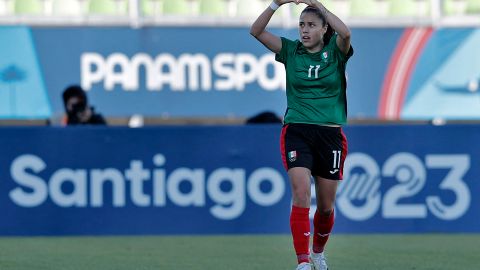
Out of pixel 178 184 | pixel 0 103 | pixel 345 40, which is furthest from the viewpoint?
pixel 0 103

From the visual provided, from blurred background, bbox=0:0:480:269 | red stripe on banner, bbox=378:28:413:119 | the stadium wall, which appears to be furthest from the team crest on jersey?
red stripe on banner, bbox=378:28:413:119

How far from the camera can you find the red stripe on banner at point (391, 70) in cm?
1712

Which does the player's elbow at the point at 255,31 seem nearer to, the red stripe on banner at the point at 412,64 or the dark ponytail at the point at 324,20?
the dark ponytail at the point at 324,20

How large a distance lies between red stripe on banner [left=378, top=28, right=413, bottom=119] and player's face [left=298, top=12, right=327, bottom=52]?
8.70m

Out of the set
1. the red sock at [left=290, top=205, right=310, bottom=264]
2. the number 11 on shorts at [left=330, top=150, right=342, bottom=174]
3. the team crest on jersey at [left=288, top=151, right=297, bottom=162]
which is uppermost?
the team crest on jersey at [left=288, top=151, right=297, bottom=162]

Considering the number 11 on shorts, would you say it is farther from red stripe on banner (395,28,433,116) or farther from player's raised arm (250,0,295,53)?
red stripe on banner (395,28,433,116)

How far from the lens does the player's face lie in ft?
27.7

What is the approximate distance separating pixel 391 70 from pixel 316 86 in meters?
8.82

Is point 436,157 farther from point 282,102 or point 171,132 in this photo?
point 282,102

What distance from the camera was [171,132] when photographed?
12.8 m

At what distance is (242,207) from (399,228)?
65.9 inches

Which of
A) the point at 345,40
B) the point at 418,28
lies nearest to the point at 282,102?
the point at 418,28

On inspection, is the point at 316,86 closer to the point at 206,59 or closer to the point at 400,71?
the point at 206,59

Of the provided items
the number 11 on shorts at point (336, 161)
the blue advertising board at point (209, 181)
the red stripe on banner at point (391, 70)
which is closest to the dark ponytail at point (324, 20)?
the number 11 on shorts at point (336, 161)
